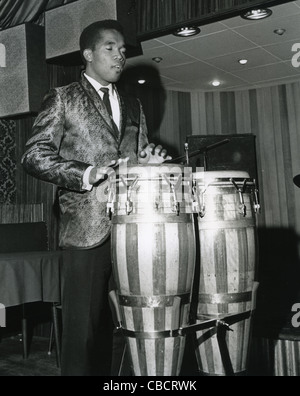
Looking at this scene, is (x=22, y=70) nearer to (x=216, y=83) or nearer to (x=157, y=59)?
(x=157, y=59)

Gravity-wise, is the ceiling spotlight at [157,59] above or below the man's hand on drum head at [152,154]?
above

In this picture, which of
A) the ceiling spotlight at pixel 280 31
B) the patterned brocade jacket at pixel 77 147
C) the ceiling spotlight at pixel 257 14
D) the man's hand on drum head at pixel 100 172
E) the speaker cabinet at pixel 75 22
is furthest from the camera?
the ceiling spotlight at pixel 280 31

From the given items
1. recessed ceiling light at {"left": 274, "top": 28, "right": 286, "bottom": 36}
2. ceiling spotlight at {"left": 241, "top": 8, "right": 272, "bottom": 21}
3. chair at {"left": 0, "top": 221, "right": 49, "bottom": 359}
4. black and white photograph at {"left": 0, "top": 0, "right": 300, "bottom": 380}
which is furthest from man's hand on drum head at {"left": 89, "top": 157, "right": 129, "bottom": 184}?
recessed ceiling light at {"left": 274, "top": 28, "right": 286, "bottom": 36}

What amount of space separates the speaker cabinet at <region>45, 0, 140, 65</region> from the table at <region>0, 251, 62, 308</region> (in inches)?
72.0

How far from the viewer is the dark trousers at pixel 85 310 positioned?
1.72 m

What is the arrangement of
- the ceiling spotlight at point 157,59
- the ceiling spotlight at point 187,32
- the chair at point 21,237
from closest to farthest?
the chair at point 21,237 < the ceiling spotlight at point 187,32 < the ceiling spotlight at point 157,59

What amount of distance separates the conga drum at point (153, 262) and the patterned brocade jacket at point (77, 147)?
0.14 m

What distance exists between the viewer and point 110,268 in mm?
1850

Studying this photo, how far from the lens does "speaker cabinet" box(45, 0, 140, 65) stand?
12.0 feet

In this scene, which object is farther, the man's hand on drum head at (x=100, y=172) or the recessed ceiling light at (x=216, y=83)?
the recessed ceiling light at (x=216, y=83)

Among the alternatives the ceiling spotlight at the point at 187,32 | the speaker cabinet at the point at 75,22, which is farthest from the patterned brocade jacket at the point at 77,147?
the ceiling spotlight at the point at 187,32

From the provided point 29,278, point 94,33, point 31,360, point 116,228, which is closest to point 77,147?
point 116,228

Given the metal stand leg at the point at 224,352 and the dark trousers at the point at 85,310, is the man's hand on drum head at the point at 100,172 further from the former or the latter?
the metal stand leg at the point at 224,352

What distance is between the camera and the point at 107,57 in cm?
192
